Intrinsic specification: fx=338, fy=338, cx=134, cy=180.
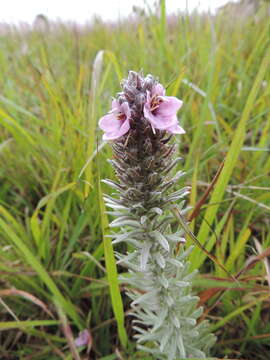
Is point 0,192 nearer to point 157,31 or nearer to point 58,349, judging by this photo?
point 58,349

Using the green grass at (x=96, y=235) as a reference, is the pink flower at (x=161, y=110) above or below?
above

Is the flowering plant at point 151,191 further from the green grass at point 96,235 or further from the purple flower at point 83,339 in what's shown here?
the purple flower at point 83,339

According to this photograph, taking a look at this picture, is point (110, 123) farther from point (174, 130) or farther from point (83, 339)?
point (83, 339)

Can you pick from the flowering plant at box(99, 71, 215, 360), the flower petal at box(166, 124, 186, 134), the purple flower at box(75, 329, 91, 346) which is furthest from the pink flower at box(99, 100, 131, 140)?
the purple flower at box(75, 329, 91, 346)

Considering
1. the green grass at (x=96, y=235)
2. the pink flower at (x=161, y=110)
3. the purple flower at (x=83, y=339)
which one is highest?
the pink flower at (x=161, y=110)

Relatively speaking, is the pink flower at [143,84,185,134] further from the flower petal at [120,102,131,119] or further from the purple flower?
the purple flower

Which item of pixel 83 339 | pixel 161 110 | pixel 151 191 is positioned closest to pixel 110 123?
pixel 161 110

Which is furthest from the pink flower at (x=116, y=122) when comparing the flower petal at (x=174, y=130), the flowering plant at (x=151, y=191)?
the flower petal at (x=174, y=130)
